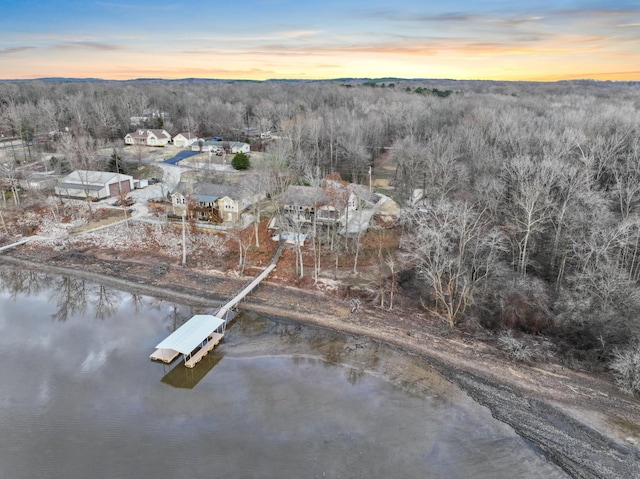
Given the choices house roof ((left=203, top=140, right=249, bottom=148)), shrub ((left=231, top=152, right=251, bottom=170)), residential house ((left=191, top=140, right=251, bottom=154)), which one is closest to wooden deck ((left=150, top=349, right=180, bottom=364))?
shrub ((left=231, top=152, right=251, bottom=170))

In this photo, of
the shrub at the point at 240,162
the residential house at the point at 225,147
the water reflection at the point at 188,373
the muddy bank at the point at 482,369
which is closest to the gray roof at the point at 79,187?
the muddy bank at the point at 482,369

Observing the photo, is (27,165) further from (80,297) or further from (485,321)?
(485,321)

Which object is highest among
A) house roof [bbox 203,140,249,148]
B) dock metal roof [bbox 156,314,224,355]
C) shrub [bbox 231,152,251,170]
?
house roof [bbox 203,140,249,148]

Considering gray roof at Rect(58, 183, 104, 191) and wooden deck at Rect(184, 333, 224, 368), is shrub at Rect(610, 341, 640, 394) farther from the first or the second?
gray roof at Rect(58, 183, 104, 191)

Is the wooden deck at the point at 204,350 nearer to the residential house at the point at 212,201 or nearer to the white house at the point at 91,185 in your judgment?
the residential house at the point at 212,201

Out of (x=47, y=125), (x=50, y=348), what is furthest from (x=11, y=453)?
(x=47, y=125)

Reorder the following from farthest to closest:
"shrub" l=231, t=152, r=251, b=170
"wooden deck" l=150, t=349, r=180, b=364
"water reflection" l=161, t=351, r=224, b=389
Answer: "shrub" l=231, t=152, r=251, b=170
"wooden deck" l=150, t=349, r=180, b=364
"water reflection" l=161, t=351, r=224, b=389
